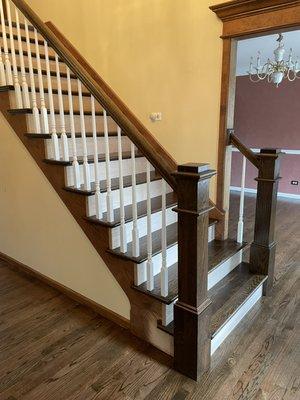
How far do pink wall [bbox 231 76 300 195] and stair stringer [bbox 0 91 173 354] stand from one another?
183 inches

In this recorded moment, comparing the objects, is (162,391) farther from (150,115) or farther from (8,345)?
(150,115)

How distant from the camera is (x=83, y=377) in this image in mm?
1729

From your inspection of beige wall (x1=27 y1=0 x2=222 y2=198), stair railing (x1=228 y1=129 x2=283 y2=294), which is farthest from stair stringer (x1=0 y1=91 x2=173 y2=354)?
beige wall (x1=27 y1=0 x2=222 y2=198)

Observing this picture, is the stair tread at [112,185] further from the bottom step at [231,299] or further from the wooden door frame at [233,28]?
the bottom step at [231,299]

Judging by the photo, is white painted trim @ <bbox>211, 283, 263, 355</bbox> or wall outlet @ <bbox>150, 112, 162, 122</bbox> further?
wall outlet @ <bbox>150, 112, 162, 122</bbox>

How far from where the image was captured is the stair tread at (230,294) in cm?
193

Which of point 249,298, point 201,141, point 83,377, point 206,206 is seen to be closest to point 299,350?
point 249,298

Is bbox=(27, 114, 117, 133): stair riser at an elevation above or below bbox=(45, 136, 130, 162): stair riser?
above

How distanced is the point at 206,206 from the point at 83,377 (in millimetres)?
1184

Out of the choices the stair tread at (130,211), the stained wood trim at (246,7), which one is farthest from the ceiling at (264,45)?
the stair tread at (130,211)

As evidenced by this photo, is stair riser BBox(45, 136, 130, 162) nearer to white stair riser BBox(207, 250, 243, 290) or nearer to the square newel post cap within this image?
the square newel post cap

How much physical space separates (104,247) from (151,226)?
0.37 metres

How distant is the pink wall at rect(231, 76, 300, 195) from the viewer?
5406 mm

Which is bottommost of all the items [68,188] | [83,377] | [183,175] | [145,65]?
[83,377]
